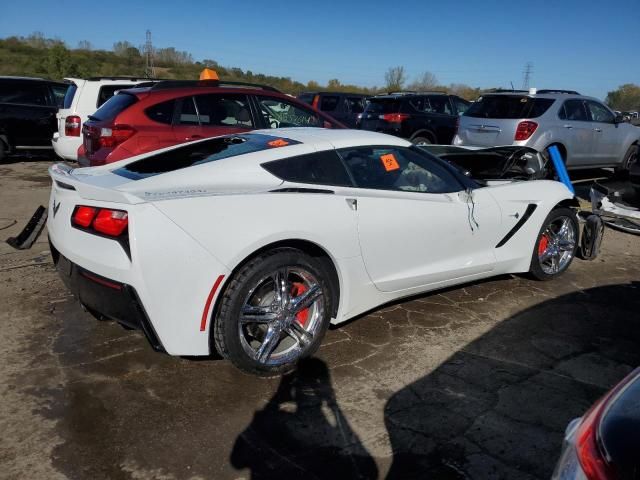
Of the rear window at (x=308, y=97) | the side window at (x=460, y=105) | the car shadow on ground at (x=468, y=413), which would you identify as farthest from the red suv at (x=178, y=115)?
the rear window at (x=308, y=97)

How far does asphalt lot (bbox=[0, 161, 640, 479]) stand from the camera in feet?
8.24

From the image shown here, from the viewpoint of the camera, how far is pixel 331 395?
3.07 metres

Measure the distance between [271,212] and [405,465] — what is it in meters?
1.51

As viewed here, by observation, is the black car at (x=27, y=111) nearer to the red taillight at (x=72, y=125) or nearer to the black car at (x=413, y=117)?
the red taillight at (x=72, y=125)

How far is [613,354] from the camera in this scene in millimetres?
3697

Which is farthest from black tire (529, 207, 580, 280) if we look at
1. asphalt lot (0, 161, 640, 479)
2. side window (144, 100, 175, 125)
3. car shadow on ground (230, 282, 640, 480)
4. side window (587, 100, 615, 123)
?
side window (587, 100, 615, 123)

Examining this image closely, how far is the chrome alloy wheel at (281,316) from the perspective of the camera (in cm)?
312

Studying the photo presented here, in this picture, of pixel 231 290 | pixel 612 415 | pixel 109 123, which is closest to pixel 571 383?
pixel 612 415

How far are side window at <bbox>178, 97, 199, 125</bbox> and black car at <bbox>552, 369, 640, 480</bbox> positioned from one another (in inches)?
234

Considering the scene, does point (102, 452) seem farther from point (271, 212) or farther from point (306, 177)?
point (306, 177)

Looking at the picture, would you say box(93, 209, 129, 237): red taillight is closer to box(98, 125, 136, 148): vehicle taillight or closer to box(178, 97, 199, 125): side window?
box(98, 125, 136, 148): vehicle taillight

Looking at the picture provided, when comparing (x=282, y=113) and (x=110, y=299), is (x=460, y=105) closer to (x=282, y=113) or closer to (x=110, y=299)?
(x=282, y=113)

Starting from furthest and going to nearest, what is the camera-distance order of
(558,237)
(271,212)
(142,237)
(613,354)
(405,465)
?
1. (558,237)
2. (613,354)
3. (271,212)
4. (142,237)
5. (405,465)

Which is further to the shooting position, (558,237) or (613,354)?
(558,237)
